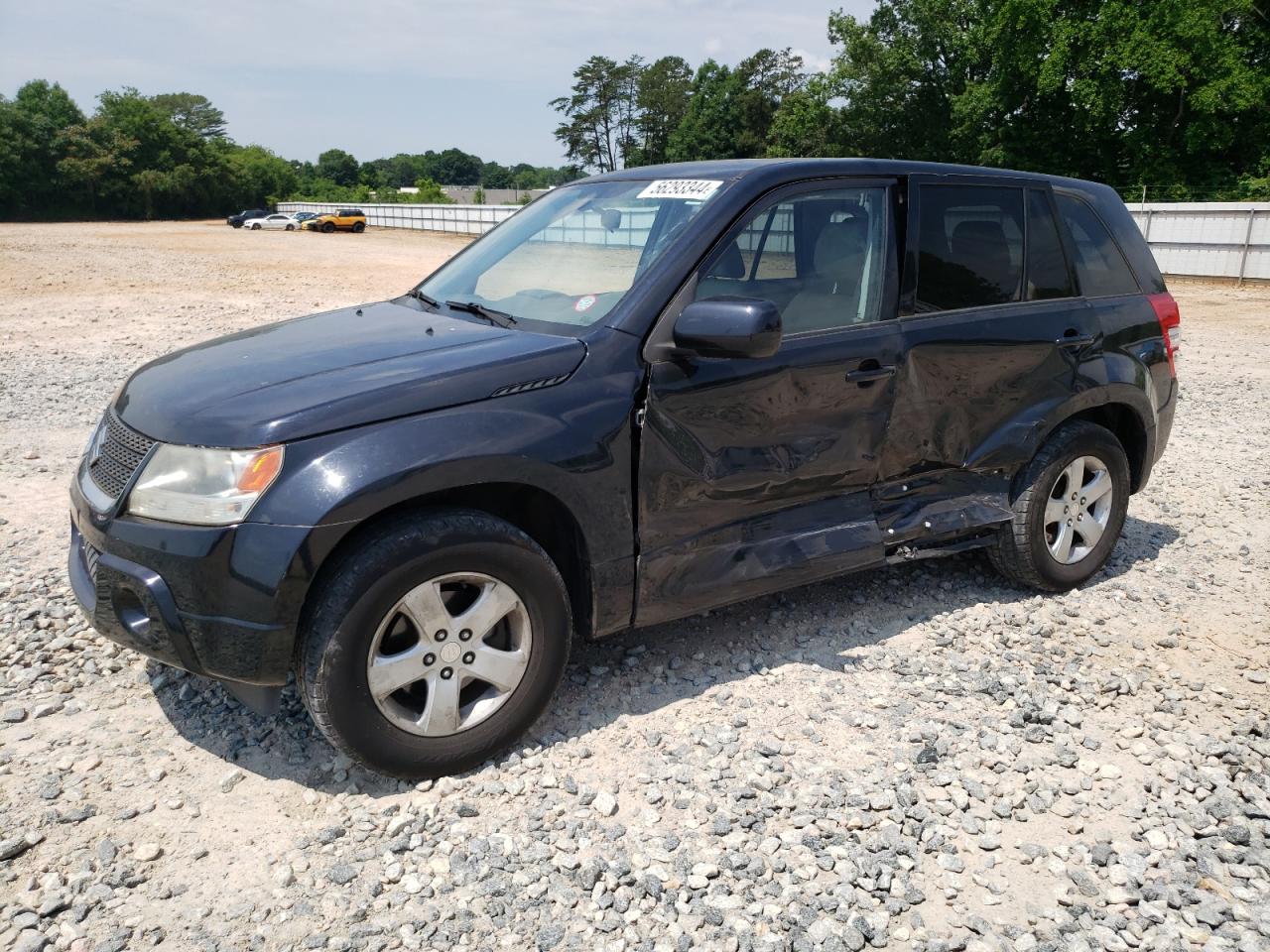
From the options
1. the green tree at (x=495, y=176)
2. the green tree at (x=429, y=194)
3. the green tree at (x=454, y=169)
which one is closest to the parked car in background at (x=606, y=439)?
the green tree at (x=429, y=194)

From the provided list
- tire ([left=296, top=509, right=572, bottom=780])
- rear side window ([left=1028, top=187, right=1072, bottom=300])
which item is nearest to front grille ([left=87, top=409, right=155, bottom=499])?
tire ([left=296, top=509, right=572, bottom=780])

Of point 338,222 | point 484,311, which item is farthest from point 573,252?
point 338,222

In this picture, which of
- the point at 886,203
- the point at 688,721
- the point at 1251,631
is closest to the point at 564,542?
the point at 688,721

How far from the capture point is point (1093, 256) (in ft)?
15.5

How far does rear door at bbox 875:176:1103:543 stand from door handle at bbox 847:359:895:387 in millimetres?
89

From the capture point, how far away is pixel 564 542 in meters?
3.36

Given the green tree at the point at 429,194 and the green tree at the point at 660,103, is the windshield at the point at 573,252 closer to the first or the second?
the green tree at the point at 429,194

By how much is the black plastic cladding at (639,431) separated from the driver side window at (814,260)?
8cm

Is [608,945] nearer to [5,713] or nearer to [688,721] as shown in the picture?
[688,721]

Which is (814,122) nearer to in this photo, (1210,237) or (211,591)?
(1210,237)

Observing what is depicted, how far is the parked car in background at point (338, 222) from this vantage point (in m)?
52.9

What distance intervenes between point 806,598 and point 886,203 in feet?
5.88

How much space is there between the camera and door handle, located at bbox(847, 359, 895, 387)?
149 inches

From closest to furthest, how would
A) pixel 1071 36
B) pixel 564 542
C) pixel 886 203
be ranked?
pixel 564 542 → pixel 886 203 → pixel 1071 36
